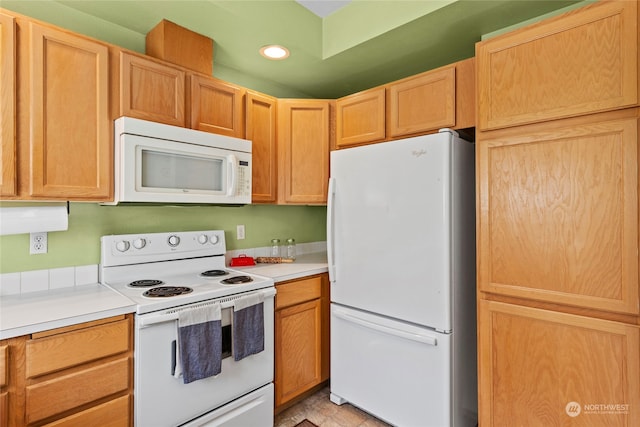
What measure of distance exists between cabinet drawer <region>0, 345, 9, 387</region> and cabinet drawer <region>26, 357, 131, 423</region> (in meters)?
0.08

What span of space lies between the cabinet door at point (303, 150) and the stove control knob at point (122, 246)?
1060 mm

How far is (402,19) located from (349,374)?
→ 2254mm

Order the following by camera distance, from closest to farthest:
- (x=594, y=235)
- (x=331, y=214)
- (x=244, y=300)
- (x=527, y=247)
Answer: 1. (x=594, y=235)
2. (x=527, y=247)
3. (x=244, y=300)
4. (x=331, y=214)

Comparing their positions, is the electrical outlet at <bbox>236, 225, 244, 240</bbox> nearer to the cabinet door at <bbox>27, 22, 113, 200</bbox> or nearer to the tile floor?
the cabinet door at <bbox>27, 22, 113, 200</bbox>

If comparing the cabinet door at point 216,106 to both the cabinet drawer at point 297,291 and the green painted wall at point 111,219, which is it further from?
the cabinet drawer at point 297,291

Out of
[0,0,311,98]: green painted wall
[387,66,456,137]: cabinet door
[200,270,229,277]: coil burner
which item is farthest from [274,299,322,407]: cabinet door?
[0,0,311,98]: green painted wall

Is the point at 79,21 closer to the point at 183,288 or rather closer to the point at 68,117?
the point at 68,117

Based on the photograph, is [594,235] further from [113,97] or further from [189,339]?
[113,97]

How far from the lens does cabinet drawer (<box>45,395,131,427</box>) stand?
130 cm

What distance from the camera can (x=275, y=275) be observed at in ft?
6.77

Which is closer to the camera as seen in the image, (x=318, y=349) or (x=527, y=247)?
(x=527, y=247)

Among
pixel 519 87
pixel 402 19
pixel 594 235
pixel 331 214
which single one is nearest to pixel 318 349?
pixel 331 214

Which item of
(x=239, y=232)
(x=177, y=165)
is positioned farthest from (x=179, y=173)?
(x=239, y=232)

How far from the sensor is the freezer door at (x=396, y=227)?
171 centimetres
